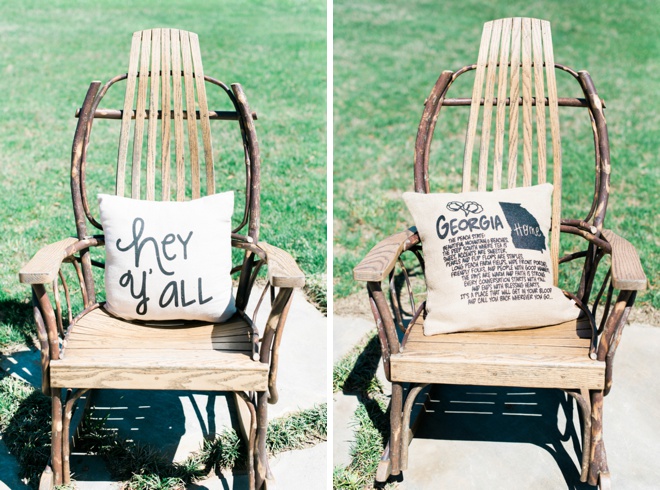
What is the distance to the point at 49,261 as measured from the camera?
2.22 meters

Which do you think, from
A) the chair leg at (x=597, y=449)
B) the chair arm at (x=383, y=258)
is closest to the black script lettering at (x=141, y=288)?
the chair arm at (x=383, y=258)

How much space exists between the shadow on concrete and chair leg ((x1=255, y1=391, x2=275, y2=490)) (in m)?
0.53

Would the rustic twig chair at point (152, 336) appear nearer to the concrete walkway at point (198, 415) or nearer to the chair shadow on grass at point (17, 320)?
the concrete walkway at point (198, 415)

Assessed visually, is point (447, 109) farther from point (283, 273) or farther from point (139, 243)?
point (283, 273)

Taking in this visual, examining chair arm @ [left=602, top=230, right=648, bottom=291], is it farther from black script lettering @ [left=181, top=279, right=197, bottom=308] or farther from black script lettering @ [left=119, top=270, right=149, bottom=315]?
black script lettering @ [left=119, top=270, right=149, bottom=315]

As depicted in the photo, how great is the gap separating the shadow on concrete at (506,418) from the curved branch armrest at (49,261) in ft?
4.37

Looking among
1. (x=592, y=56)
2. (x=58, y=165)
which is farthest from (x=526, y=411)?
(x=592, y=56)

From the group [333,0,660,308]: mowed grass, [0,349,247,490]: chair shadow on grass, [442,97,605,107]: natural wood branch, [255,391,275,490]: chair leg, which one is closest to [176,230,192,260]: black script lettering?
[255,391,275,490]: chair leg

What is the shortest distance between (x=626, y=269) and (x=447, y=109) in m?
4.85

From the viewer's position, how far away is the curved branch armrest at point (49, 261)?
82.7 inches

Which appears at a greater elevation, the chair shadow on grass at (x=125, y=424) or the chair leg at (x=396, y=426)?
the chair leg at (x=396, y=426)

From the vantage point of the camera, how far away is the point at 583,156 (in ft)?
18.3

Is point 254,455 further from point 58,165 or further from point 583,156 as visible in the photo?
point 583,156

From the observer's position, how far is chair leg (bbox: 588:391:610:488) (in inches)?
87.4
